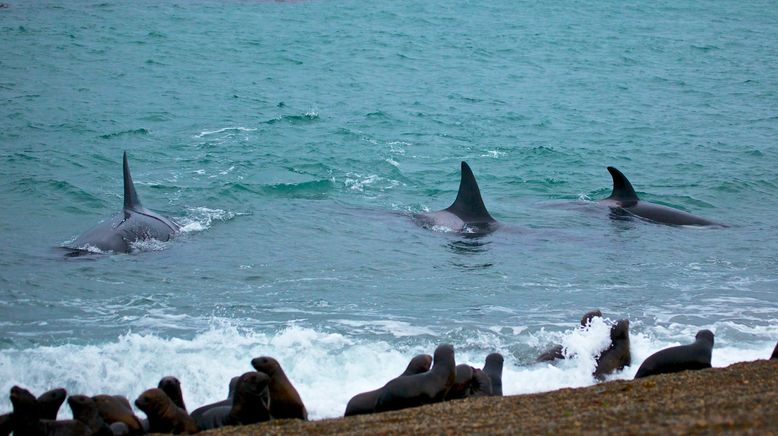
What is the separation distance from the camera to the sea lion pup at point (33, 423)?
758 centimetres

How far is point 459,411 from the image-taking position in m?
8.02

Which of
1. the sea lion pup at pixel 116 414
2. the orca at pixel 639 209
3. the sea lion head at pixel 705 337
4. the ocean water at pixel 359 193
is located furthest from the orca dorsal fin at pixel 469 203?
the sea lion pup at pixel 116 414

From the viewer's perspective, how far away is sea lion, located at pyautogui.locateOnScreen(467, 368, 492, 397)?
897cm

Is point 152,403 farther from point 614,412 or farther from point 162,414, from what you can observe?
point 614,412

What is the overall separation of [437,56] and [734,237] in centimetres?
2350

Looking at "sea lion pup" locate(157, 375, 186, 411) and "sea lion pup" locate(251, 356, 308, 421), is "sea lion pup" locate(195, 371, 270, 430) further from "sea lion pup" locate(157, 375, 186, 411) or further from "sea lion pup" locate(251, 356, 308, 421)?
"sea lion pup" locate(157, 375, 186, 411)

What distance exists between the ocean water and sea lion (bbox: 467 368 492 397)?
93 cm

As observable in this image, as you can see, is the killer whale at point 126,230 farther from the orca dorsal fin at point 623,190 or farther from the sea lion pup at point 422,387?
the orca dorsal fin at point 623,190

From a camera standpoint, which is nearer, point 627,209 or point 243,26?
point 627,209

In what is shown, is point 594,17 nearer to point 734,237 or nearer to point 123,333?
point 734,237

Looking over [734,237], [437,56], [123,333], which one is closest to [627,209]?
[734,237]

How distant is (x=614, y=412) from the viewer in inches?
285

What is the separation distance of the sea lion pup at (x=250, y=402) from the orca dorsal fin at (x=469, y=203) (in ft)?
30.7

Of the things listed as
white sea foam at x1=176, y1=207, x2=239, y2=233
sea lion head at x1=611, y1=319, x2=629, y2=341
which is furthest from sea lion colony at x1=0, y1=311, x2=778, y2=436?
white sea foam at x1=176, y1=207, x2=239, y2=233
